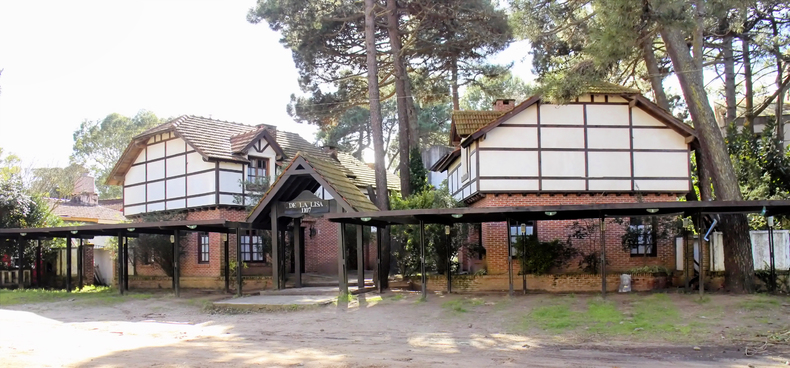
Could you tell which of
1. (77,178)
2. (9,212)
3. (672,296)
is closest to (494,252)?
(672,296)

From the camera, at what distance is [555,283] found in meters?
20.4

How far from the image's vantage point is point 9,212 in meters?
29.5

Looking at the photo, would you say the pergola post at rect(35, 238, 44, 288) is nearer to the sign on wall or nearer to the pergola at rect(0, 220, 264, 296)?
the pergola at rect(0, 220, 264, 296)

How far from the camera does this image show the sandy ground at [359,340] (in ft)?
37.8

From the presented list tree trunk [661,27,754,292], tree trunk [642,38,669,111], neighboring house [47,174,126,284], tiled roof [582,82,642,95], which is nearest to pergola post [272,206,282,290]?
neighboring house [47,174,126,284]

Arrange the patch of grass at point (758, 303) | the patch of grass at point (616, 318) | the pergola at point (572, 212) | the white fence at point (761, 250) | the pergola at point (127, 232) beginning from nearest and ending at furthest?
the patch of grass at point (616, 318) → the patch of grass at point (758, 303) → the pergola at point (572, 212) → the white fence at point (761, 250) → the pergola at point (127, 232)

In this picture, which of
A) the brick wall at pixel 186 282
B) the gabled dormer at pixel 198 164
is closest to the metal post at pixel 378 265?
the gabled dormer at pixel 198 164

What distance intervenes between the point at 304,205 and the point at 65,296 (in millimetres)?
9459

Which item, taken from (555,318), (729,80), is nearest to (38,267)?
(555,318)

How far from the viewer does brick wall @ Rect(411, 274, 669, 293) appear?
2017cm

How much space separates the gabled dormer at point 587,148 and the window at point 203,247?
11.5 m

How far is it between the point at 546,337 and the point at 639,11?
7.57 meters

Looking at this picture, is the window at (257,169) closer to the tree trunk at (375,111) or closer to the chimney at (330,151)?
the chimney at (330,151)

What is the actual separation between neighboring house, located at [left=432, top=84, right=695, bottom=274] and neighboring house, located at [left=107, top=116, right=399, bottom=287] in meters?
7.03
